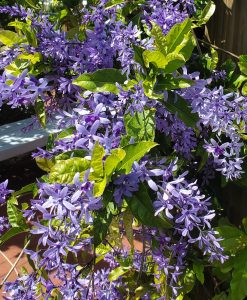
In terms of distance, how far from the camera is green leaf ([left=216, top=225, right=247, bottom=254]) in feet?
6.37

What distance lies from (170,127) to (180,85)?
229mm

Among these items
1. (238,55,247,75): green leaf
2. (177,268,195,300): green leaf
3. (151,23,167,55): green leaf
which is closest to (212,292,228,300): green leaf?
(177,268,195,300): green leaf

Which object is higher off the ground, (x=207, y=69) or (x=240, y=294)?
(x=207, y=69)

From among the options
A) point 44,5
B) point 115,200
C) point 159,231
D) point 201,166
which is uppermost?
point 44,5

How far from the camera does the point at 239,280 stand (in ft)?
6.31

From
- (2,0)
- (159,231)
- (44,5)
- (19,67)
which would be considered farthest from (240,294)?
(2,0)

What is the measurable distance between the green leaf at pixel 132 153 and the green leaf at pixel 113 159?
38 mm

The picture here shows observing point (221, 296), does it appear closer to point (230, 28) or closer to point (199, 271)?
point (199, 271)

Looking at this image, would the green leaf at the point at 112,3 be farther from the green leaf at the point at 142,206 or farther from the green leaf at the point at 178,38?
the green leaf at the point at 142,206

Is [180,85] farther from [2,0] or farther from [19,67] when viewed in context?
[2,0]

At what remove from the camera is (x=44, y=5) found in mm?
2295

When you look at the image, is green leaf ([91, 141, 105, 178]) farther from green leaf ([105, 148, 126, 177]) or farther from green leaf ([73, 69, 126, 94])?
green leaf ([73, 69, 126, 94])

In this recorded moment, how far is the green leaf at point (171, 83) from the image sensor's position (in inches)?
56.7

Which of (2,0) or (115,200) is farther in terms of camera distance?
(2,0)
